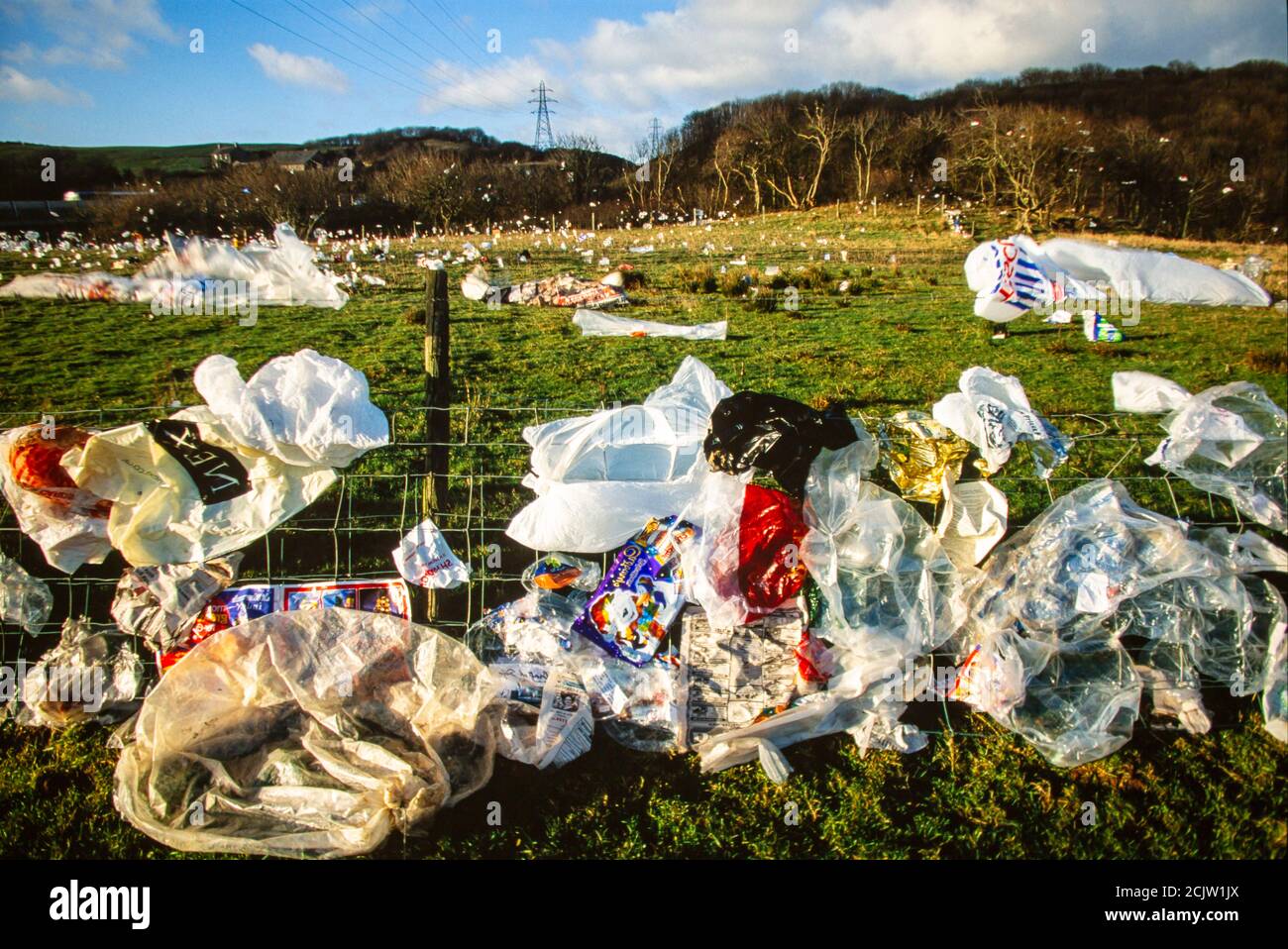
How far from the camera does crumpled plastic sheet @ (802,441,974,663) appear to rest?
276 centimetres

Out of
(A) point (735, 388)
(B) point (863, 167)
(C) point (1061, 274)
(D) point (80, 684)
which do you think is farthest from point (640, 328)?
(B) point (863, 167)

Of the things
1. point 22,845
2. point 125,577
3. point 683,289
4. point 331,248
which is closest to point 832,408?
point 125,577

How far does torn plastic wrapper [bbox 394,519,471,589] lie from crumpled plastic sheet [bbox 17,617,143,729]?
3.79 ft

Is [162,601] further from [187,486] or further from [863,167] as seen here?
[863,167]

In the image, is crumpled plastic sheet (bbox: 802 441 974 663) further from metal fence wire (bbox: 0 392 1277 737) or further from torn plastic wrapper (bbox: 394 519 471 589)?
torn plastic wrapper (bbox: 394 519 471 589)

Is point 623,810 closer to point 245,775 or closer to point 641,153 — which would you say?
point 245,775

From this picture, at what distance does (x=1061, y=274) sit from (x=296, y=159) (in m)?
17.2

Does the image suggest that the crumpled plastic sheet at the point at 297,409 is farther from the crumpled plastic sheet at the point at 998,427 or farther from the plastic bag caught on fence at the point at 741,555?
the crumpled plastic sheet at the point at 998,427

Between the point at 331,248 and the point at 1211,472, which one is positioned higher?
the point at 331,248

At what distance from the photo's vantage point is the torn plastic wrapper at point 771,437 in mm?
2840

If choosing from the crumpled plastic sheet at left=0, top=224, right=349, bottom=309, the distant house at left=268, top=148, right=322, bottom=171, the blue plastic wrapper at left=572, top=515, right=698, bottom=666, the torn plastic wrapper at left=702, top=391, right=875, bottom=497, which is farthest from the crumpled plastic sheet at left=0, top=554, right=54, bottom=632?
the distant house at left=268, top=148, right=322, bottom=171

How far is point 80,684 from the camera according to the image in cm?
283

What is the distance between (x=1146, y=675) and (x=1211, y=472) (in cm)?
94

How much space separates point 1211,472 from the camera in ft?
9.95
